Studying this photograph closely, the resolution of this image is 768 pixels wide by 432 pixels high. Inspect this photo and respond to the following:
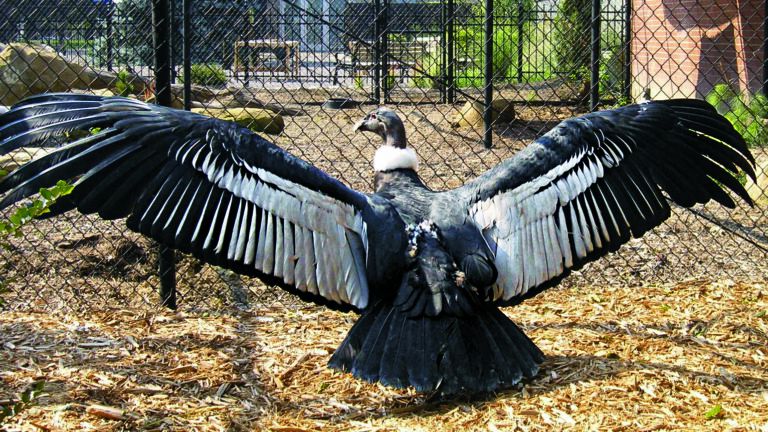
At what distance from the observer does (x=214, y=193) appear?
3660 mm

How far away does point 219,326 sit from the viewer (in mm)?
4750

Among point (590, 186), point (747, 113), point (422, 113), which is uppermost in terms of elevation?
point (422, 113)

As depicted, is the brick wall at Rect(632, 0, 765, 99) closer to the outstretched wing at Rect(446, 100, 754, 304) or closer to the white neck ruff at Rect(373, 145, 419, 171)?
the outstretched wing at Rect(446, 100, 754, 304)

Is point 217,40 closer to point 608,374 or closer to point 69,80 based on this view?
point 69,80

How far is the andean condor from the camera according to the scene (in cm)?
352

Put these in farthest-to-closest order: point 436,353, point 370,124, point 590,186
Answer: point 370,124
point 590,186
point 436,353

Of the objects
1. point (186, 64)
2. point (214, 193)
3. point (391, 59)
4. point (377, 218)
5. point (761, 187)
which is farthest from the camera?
point (391, 59)

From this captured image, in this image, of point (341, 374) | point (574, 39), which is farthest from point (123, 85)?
point (574, 39)

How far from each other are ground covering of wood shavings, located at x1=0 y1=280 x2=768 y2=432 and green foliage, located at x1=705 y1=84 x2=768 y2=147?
13.1 ft

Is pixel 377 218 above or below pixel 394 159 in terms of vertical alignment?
below

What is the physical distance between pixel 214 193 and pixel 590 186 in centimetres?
170

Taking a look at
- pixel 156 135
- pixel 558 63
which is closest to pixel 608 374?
pixel 156 135

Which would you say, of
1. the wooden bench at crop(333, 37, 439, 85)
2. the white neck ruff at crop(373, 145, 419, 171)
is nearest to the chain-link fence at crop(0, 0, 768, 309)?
the wooden bench at crop(333, 37, 439, 85)

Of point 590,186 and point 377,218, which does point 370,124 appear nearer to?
point 377,218
